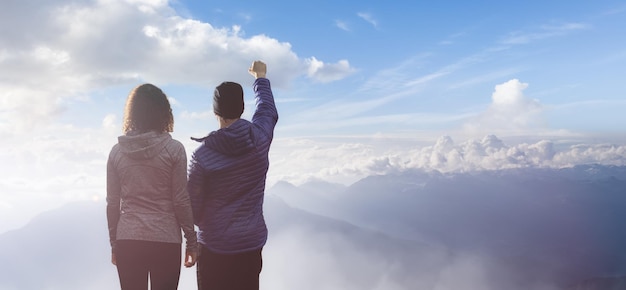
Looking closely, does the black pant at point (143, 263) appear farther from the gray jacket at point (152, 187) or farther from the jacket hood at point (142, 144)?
the jacket hood at point (142, 144)

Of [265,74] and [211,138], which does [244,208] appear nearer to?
[211,138]

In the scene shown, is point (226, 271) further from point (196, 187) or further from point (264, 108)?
point (264, 108)

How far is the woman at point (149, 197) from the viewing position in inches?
189

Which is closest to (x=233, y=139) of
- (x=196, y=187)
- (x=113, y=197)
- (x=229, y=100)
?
(x=229, y=100)

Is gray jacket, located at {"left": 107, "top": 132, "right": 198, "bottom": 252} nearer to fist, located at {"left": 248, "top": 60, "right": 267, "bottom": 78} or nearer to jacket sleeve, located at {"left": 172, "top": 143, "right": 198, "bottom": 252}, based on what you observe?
jacket sleeve, located at {"left": 172, "top": 143, "right": 198, "bottom": 252}

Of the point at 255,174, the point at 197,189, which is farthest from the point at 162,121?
the point at 255,174

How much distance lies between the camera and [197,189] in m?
4.88

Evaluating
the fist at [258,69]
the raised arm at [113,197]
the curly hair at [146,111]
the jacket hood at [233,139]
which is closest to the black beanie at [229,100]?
the jacket hood at [233,139]

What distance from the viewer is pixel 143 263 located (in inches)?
189

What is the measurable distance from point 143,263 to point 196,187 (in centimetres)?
96

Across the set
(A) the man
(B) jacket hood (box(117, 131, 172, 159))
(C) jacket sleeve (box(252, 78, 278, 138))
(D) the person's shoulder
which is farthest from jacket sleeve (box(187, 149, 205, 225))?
(C) jacket sleeve (box(252, 78, 278, 138))

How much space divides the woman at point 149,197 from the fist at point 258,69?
121 centimetres

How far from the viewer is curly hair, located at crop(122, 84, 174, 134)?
487 cm

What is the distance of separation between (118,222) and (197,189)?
3.13ft
